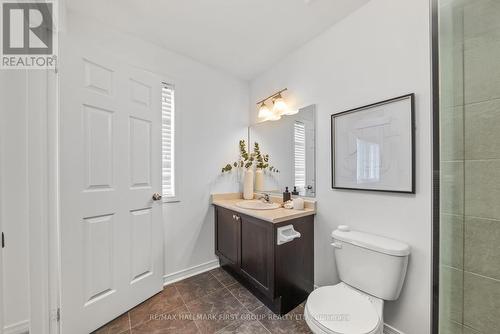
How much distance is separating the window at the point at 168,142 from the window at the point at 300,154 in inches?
49.3

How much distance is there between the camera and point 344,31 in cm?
159

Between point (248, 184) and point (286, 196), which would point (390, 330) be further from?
point (248, 184)

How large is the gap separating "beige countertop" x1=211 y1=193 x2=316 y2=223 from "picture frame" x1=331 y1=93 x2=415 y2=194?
12.7 inches

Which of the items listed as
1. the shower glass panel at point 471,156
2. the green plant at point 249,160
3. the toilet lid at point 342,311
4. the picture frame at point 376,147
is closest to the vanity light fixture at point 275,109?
the green plant at point 249,160

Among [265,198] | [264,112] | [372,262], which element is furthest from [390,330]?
[264,112]

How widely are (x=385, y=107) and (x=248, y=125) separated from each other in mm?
1620

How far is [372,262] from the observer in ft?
4.11

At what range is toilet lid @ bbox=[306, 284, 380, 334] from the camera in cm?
99

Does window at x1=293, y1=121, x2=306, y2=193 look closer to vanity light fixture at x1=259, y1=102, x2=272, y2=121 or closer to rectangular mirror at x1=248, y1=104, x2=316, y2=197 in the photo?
rectangular mirror at x1=248, y1=104, x2=316, y2=197

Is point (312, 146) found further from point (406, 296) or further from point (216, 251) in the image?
point (216, 251)

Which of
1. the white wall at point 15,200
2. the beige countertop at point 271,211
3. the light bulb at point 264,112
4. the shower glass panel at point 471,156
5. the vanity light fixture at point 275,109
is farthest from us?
the light bulb at point 264,112

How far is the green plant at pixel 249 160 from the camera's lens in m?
2.38

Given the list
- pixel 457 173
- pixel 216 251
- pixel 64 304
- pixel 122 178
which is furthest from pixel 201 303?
pixel 457 173

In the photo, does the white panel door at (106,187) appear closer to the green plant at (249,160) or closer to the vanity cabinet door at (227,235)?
the vanity cabinet door at (227,235)
